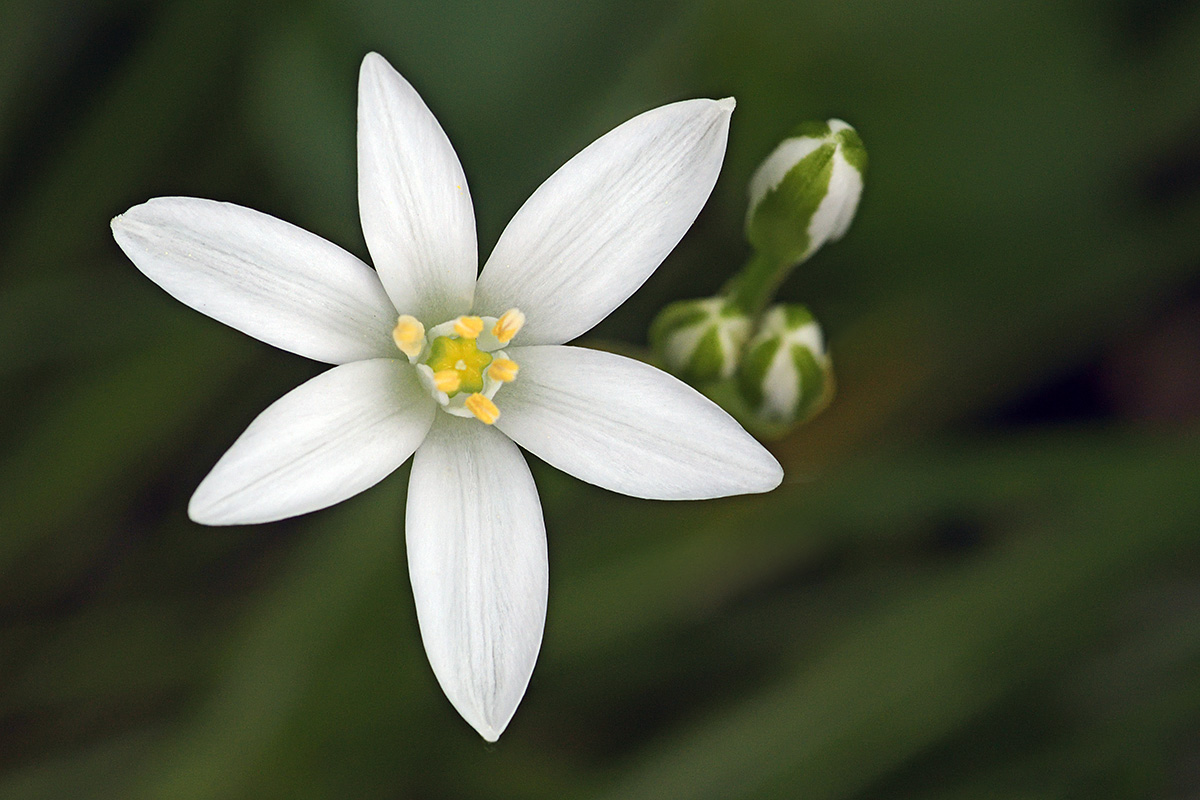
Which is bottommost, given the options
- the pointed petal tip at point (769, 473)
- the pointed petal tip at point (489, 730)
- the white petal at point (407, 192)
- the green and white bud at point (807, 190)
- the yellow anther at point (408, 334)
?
the pointed petal tip at point (489, 730)

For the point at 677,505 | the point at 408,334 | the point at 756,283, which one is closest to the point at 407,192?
the point at 408,334

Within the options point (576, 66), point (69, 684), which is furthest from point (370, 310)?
point (69, 684)

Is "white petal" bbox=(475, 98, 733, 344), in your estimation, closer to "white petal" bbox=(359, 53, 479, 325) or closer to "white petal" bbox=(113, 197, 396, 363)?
"white petal" bbox=(359, 53, 479, 325)

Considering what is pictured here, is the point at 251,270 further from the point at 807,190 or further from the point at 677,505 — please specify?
the point at 677,505

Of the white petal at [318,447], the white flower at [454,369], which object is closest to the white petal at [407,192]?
the white flower at [454,369]

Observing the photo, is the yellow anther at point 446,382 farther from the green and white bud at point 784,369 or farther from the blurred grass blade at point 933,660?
the blurred grass blade at point 933,660

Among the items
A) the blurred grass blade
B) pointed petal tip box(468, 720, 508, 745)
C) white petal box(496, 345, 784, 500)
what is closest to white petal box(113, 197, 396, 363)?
white petal box(496, 345, 784, 500)
